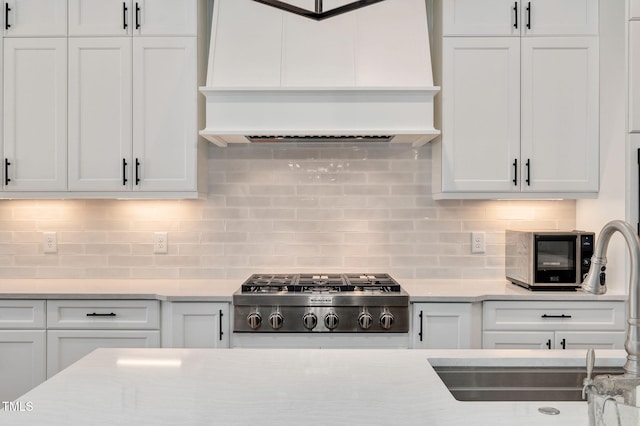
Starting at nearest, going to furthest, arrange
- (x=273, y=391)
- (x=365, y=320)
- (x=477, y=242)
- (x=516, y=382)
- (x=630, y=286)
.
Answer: (x=630, y=286) → (x=273, y=391) → (x=516, y=382) → (x=365, y=320) → (x=477, y=242)

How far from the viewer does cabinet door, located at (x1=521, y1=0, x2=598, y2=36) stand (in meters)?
3.11

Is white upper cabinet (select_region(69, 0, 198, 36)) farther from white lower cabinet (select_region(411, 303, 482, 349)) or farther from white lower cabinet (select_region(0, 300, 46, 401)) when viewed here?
white lower cabinet (select_region(411, 303, 482, 349))

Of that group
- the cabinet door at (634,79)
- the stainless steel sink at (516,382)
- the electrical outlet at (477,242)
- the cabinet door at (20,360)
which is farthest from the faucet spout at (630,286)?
the cabinet door at (20,360)

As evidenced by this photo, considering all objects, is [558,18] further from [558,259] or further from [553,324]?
[553,324]

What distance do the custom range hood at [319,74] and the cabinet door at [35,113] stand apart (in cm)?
86

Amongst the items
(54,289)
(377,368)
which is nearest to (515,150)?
(377,368)

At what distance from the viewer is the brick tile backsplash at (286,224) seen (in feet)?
11.4

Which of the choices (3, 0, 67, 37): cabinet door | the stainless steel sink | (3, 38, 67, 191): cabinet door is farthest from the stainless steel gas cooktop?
(3, 0, 67, 37): cabinet door

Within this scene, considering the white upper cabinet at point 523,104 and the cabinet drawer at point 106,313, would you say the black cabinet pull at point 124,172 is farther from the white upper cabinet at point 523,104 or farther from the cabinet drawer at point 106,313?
the white upper cabinet at point 523,104

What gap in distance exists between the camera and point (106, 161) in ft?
10.2

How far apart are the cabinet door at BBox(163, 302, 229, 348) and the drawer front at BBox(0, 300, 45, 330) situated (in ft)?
2.20

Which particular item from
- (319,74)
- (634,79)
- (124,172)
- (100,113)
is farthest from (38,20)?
(634,79)

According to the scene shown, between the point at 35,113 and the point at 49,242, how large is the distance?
32.8 inches

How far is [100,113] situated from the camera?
312cm
